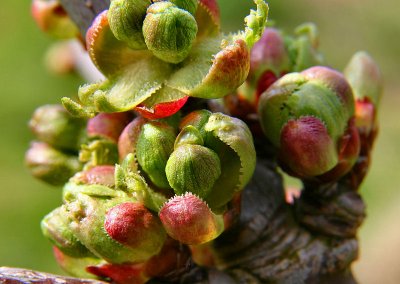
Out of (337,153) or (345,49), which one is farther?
(345,49)

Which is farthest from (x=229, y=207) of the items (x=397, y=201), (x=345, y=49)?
(x=345, y=49)

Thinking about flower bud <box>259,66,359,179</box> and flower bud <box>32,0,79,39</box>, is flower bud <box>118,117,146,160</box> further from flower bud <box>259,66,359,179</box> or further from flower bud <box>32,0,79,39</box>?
flower bud <box>32,0,79,39</box>


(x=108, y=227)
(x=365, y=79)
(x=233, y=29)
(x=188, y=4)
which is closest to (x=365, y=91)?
(x=365, y=79)

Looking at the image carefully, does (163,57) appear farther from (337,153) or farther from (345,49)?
(345,49)

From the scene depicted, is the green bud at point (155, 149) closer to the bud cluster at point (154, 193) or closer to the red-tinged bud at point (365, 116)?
the bud cluster at point (154, 193)

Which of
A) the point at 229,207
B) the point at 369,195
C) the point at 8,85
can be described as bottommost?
the point at 369,195
